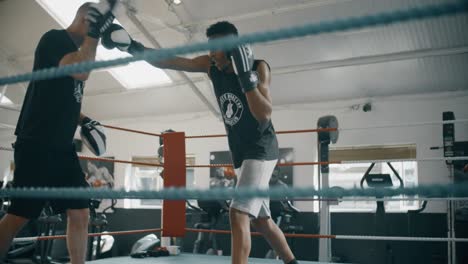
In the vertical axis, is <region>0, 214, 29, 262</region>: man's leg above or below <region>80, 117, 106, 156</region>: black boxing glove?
below

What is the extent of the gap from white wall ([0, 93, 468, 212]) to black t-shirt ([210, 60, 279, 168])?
430 cm

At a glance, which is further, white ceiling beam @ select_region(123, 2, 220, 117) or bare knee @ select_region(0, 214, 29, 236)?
white ceiling beam @ select_region(123, 2, 220, 117)

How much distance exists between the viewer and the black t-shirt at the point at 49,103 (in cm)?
146

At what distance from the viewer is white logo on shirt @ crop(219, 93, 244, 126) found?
1803 millimetres

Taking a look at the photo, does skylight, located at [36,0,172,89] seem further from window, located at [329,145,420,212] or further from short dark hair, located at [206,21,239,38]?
short dark hair, located at [206,21,239,38]

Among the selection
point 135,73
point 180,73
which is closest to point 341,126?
point 180,73

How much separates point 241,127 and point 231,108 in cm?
10

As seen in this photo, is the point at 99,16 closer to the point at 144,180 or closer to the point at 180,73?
the point at 180,73

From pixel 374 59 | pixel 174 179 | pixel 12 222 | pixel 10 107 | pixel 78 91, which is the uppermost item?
pixel 374 59

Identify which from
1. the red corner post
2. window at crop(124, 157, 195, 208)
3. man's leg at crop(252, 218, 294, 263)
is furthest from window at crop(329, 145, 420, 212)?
man's leg at crop(252, 218, 294, 263)

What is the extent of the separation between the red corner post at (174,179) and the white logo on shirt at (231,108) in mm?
1189

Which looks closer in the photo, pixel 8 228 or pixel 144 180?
pixel 8 228

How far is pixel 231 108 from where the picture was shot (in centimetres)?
183

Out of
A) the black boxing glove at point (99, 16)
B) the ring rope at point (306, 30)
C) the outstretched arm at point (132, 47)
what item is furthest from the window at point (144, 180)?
the ring rope at point (306, 30)
